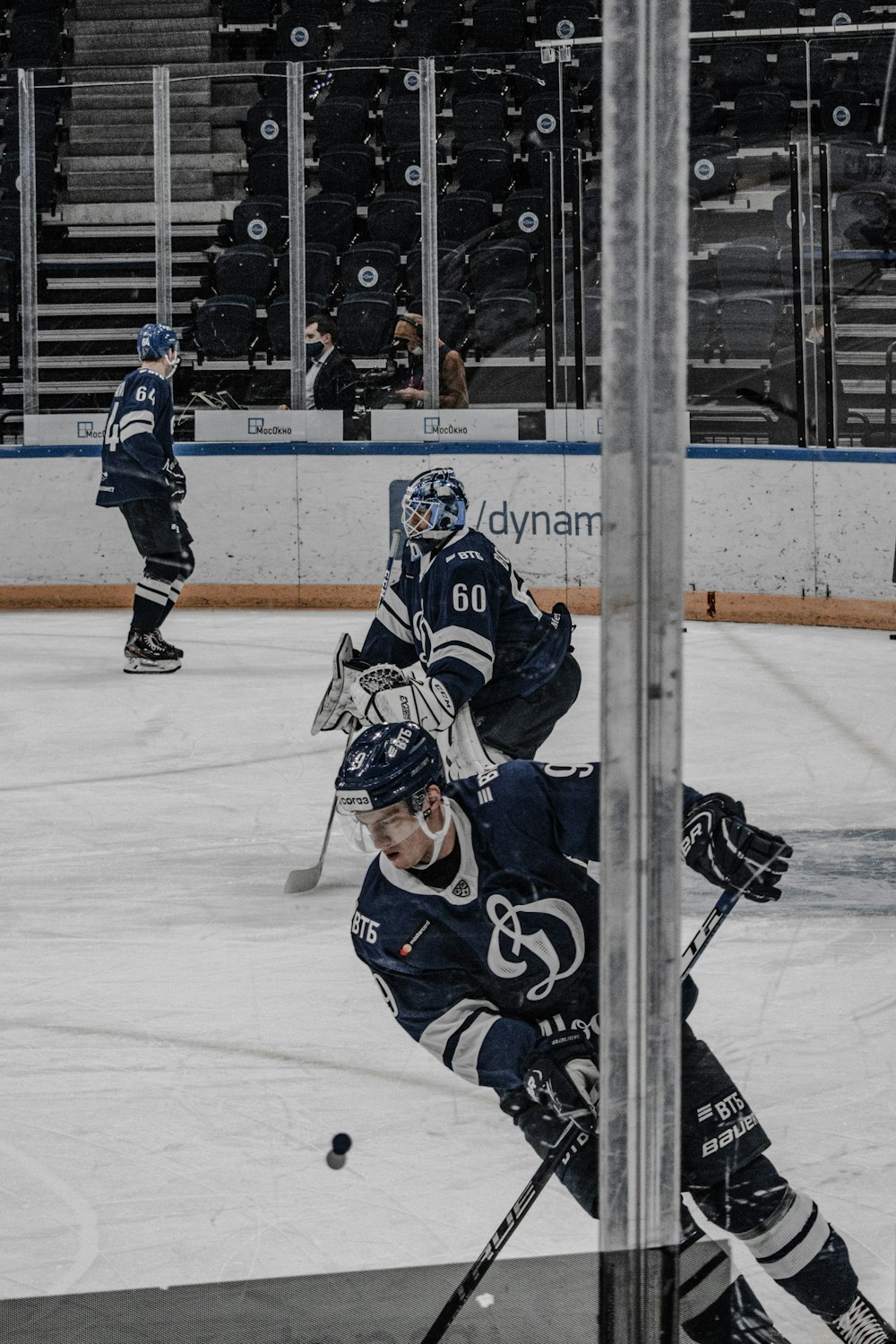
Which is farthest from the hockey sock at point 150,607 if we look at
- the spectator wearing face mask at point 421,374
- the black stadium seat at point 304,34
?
the black stadium seat at point 304,34

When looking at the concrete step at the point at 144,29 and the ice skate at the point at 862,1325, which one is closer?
the ice skate at the point at 862,1325

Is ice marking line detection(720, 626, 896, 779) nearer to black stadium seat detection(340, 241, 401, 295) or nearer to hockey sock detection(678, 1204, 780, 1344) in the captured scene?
black stadium seat detection(340, 241, 401, 295)

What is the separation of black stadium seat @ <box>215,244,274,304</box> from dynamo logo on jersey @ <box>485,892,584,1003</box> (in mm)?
7635

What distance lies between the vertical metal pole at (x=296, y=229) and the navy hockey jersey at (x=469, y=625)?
4898mm

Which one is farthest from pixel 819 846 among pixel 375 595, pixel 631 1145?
pixel 375 595

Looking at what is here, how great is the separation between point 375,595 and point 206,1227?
6.32 meters

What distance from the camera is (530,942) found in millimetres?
2053

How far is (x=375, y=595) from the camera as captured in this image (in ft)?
28.3

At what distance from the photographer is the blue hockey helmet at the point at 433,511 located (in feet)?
11.9

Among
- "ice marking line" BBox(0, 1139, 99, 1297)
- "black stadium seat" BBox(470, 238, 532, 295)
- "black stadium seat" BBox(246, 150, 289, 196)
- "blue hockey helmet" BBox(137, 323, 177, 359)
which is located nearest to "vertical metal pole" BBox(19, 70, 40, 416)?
"black stadium seat" BBox(246, 150, 289, 196)

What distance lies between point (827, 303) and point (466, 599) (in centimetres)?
485

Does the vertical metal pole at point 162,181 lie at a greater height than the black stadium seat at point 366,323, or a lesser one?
greater

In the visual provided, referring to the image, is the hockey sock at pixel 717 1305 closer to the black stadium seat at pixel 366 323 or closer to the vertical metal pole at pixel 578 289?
the vertical metal pole at pixel 578 289

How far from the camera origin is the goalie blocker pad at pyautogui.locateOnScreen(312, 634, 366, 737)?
12.7 feet
